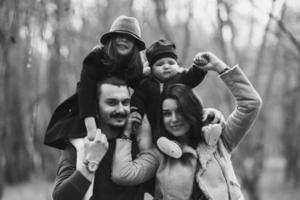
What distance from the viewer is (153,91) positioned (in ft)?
11.6

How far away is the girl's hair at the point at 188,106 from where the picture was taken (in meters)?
3.40

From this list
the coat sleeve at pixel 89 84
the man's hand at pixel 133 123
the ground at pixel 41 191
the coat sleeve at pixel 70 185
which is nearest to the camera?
the coat sleeve at pixel 70 185

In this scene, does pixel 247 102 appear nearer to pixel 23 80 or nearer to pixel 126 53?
pixel 126 53

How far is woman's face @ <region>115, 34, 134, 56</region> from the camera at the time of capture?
3.40 metres

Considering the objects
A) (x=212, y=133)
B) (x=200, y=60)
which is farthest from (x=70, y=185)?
(x=200, y=60)

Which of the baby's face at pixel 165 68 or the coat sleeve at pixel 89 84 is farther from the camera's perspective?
the baby's face at pixel 165 68

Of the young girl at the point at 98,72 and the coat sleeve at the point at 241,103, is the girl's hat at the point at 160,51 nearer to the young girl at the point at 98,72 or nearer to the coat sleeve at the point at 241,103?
the young girl at the point at 98,72

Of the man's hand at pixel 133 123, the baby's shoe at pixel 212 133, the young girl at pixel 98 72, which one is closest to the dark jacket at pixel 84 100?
the young girl at pixel 98 72

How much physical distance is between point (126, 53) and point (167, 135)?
2.12 ft

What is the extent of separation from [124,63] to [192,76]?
491mm

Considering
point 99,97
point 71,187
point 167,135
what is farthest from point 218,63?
point 71,187

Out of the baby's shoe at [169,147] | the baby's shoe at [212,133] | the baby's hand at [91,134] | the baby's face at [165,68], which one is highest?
the baby's face at [165,68]

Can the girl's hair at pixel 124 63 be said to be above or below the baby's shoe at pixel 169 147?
above

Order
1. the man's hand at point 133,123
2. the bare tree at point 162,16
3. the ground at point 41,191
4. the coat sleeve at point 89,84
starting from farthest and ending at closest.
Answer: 1. the ground at point 41,191
2. the bare tree at point 162,16
3. the man's hand at point 133,123
4. the coat sleeve at point 89,84
